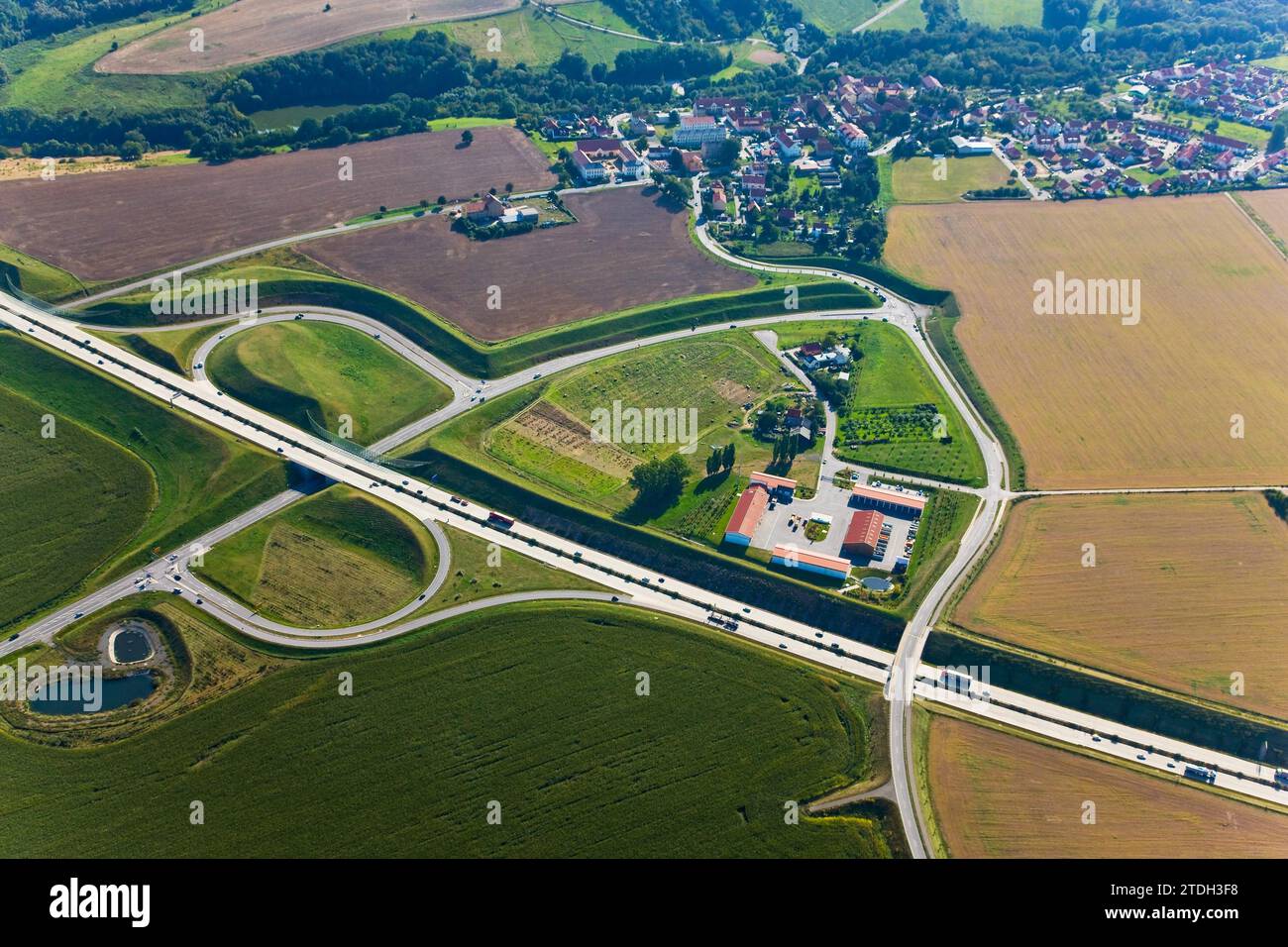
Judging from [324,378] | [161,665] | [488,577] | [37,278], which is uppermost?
[37,278]

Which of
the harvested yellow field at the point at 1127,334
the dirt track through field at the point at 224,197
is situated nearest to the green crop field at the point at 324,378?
the dirt track through field at the point at 224,197

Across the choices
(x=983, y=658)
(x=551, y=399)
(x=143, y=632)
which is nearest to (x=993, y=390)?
(x=983, y=658)

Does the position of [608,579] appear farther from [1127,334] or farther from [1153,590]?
[1127,334]

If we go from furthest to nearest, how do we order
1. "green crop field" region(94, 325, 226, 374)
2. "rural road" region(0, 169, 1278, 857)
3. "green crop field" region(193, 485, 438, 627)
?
"green crop field" region(94, 325, 226, 374)
"green crop field" region(193, 485, 438, 627)
"rural road" region(0, 169, 1278, 857)

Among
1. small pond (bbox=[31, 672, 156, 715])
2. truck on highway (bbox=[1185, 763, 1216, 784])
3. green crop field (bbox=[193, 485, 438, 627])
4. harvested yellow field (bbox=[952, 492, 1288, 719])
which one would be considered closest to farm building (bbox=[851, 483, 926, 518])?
harvested yellow field (bbox=[952, 492, 1288, 719])

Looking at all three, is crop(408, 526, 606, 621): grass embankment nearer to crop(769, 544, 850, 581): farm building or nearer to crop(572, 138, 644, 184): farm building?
crop(769, 544, 850, 581): farm building

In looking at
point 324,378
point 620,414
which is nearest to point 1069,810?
point 620,414

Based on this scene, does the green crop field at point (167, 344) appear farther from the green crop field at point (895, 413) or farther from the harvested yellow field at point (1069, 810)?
the harvested yellow field at point (1069, 810)
